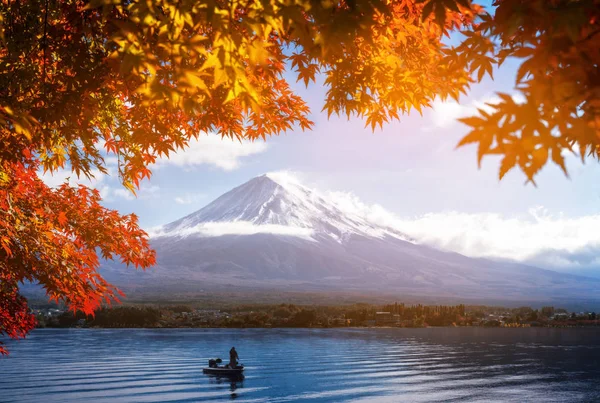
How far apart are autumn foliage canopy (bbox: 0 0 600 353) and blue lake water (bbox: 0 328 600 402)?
49050mm

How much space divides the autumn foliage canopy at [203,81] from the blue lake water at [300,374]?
49.0 m

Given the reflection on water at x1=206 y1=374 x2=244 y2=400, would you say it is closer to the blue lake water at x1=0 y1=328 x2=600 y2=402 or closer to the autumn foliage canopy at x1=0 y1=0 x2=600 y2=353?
the blue lake water at x1=0 y1=328 x2=600 y2=402

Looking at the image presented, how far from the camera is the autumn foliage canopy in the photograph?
3.28 meters

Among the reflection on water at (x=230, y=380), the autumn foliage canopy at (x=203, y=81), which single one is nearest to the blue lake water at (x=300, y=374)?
the reflection on water at (x=230, y=380)

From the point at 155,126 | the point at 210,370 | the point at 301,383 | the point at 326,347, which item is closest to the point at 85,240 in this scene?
the point at 155,126

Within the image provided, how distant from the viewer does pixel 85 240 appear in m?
10.0

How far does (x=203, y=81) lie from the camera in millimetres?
5441

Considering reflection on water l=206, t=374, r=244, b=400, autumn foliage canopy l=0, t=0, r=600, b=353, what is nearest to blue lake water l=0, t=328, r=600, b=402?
reflection on water l=206, t=374, r=244, b=400

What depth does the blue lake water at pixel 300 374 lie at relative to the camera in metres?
59.3

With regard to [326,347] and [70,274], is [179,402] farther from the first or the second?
[326,347]

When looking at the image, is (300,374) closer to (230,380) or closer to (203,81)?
(230,380)

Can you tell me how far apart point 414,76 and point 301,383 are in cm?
6688

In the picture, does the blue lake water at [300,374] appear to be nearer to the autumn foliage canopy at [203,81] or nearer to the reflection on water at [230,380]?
the reflection on water at [230,380]

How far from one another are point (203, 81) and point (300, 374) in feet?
248
